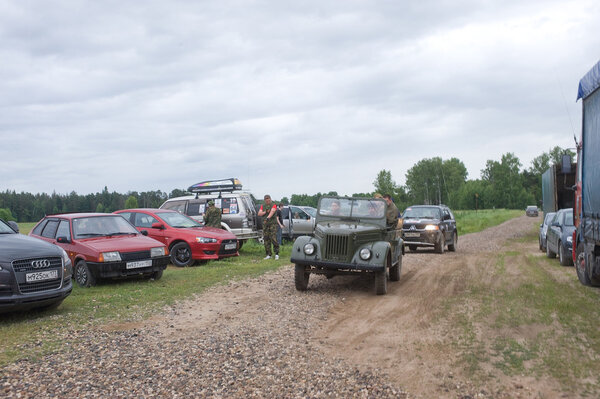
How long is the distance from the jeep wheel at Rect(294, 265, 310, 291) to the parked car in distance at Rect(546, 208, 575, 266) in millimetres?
7437

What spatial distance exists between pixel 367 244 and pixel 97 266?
520cm

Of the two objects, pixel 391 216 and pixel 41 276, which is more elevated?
pixel 391 216

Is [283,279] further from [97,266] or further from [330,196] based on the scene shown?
[97,266]

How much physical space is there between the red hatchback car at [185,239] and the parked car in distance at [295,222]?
6533mm

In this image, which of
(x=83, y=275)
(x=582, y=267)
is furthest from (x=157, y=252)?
(x=582, y=267)

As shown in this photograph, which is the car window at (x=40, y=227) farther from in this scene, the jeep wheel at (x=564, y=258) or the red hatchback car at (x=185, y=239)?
the jeep wheel at (x=564, y=258)

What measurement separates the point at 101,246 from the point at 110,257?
1.14 feet

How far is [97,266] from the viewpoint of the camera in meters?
9.60

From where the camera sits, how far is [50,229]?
426 inches

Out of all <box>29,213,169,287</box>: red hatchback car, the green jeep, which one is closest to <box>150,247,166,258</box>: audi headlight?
<box>29,213,169,287</box>: red hatchback car

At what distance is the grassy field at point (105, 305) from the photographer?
228 inches

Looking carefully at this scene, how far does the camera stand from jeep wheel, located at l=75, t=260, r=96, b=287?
32.0 feet

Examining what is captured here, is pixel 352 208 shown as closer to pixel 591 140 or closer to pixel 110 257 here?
pixel 591 140

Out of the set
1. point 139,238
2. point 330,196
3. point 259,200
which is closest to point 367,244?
point 330,196
